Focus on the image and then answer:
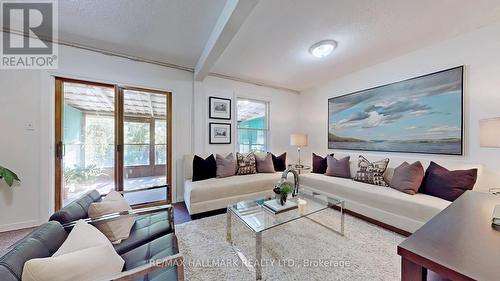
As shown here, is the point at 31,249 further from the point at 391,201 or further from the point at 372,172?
the point at 372,172

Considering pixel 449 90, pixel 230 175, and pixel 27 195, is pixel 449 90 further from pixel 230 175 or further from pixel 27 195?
pixel 27 195

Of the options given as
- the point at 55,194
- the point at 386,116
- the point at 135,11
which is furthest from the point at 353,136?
the point at 55,194

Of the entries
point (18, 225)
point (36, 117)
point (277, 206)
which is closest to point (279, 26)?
point (277, 206)

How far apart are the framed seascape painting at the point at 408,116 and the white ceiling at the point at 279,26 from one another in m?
0.55

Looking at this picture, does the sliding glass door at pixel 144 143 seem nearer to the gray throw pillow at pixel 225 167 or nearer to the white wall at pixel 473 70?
the gray throw pillow at pixel 225 167

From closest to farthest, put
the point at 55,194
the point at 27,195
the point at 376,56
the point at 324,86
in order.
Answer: the point at 27,195
the point at 55,194
the point at 376,56
the point at 324,86

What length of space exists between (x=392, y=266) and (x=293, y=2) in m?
2.62

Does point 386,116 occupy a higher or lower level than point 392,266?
higher

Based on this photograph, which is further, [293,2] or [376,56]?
[376,56]

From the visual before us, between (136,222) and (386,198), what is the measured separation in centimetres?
285

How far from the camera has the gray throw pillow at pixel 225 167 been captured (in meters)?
3.13

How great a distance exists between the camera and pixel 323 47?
2469mm

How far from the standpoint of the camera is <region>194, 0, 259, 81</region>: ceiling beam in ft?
5.25

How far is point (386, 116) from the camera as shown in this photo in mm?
2939
